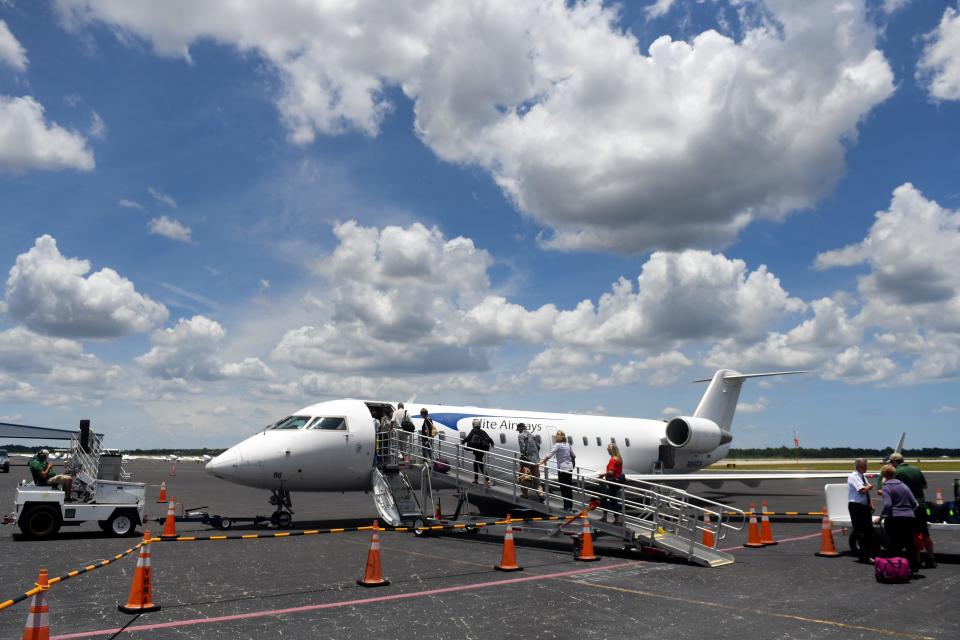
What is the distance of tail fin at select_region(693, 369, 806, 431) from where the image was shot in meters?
32.3

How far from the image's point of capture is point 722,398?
32656 millimetres

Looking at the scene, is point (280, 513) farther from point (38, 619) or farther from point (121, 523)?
point (38, 619)

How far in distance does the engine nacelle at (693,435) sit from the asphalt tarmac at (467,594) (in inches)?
464

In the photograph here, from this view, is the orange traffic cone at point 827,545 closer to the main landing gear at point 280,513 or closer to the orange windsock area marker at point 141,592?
the orange windsock area marker at point 141,592

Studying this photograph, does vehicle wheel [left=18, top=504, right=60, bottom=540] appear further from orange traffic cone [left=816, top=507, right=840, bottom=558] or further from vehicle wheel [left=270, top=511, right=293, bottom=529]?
orange traffic cone [left=816, top=507, right=840, bottom=558]

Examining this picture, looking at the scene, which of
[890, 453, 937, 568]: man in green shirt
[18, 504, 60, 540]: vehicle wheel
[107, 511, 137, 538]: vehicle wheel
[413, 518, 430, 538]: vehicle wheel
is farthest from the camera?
[413, 518, 430, 538]: vehicle wheel

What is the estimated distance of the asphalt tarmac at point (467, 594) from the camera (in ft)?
26.4

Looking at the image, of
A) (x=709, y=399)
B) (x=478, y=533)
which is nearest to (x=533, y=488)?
(x=478, y=533)

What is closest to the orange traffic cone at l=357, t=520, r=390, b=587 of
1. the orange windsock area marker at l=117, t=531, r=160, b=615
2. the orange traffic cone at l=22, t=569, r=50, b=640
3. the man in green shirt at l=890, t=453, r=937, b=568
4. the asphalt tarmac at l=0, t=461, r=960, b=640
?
the asphalt tarmac at l=0, t=461, r=960, b=640

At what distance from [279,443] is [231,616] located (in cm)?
980

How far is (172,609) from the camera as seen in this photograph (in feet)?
29.1

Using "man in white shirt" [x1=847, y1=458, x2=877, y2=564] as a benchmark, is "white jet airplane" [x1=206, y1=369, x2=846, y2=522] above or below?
above

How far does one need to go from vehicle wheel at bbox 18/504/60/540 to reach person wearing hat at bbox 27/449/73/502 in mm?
455

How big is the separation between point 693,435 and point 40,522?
20.9m
